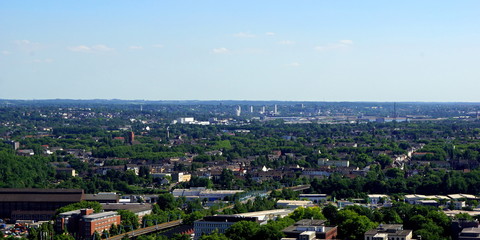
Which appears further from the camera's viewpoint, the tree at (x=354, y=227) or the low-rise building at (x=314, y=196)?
the low-rise building at (x=314, y=196)

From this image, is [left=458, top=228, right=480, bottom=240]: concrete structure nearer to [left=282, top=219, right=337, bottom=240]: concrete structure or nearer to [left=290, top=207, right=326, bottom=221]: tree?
[left=282, top=219, right=337, bottom=240]: concrete structure

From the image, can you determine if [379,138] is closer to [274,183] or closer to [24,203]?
[274,183]

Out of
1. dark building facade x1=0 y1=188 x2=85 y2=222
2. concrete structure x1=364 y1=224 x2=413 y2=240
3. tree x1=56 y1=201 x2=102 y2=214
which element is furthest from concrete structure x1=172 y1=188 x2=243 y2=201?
concrete structure x1=364 y1=224 x2=413 y2=240

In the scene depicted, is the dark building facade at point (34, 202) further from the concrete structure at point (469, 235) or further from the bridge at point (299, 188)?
the concrete structure at point (469, 235)

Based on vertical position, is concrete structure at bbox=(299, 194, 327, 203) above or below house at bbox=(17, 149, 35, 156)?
below

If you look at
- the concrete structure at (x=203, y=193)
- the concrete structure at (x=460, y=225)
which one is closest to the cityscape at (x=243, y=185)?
the concrete structure at (x=460, y=225)

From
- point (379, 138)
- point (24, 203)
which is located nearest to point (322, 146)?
point (379, 138)
